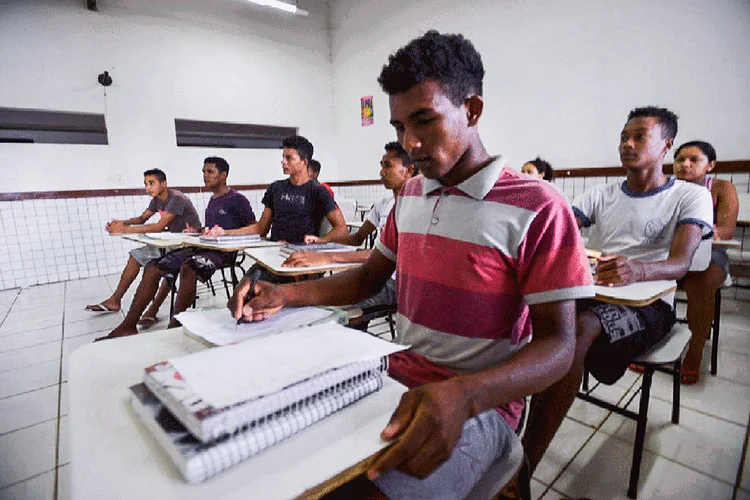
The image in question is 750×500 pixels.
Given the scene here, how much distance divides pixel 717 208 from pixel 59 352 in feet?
15.3

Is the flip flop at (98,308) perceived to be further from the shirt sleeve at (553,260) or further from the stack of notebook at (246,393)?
the shirt sleeve at (553,260)

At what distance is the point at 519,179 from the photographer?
33.8 inches

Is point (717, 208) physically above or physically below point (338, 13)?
below

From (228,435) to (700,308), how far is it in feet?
8.24

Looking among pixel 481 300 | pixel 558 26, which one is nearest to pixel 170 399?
pixel 481 300

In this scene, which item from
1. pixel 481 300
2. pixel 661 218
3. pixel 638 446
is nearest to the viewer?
pixel 481 300

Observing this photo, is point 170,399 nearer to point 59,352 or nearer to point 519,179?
point 519,179

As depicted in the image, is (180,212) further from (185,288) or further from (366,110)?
(366,110)

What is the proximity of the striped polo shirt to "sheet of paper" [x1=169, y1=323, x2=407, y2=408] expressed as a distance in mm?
248

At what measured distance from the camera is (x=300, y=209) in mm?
2887

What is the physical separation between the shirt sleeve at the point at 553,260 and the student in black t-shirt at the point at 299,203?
83.6 inches

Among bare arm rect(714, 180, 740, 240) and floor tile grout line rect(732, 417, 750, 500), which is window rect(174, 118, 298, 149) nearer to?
bare arm rect(714, 180, 740, 240)

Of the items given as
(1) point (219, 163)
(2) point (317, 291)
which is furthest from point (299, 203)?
(2) point (317, 291)

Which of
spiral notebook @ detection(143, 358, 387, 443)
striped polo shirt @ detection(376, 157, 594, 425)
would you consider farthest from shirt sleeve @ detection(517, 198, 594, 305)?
spiral notebook @ detection(143, 358, 387, 443)
